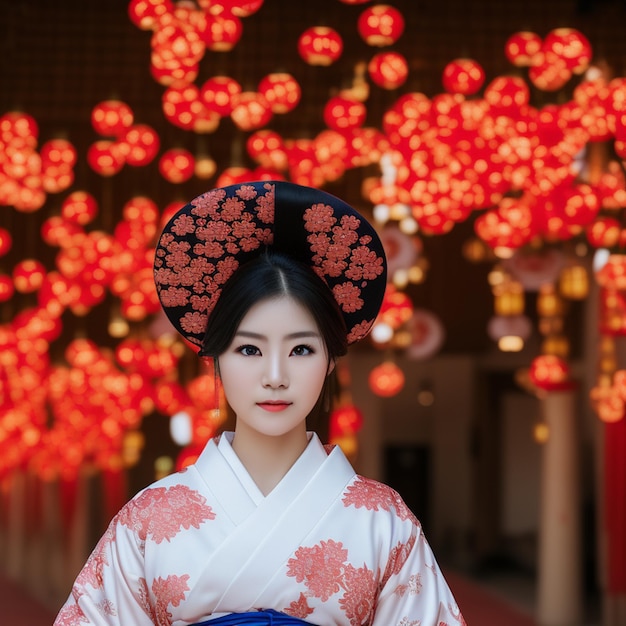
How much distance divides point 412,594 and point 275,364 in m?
0.54

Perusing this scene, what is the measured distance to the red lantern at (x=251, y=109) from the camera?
5.20 meters

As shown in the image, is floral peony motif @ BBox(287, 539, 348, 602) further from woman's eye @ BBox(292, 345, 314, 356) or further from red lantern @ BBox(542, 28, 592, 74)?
red lantern @ BBox(542, 28, 592, 74)

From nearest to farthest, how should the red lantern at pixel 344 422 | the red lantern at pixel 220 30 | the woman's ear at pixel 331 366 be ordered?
the woman's ear at pixel 331 366 < the red lantern at pixel 220 30 < the red lantern at pixel 344 422

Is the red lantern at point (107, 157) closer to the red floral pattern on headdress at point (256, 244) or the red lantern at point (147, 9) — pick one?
the red lantern at point (147, 9)

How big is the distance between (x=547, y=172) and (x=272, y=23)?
77.0 inches

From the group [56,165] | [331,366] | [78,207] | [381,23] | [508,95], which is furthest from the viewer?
[78,207]

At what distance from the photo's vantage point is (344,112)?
17.7ft

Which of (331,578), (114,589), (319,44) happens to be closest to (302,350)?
(331,578)

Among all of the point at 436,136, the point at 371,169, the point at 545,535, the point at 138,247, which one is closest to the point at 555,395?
the point at 545,535

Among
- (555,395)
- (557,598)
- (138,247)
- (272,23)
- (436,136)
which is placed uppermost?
(272,23)

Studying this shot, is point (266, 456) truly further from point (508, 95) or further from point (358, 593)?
point (508, 95)

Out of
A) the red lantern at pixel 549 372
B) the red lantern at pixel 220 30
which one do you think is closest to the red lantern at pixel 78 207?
the red lantern at pixel 220 30

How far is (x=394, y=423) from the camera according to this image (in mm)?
16000

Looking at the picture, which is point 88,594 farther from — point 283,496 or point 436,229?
point 436,229
